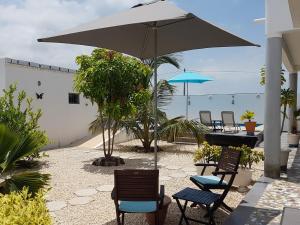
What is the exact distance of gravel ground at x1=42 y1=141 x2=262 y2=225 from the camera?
506cm

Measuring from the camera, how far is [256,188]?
5.86 metres

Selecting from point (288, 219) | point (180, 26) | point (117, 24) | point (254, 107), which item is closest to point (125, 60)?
point (180, 26)

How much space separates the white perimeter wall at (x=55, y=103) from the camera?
1152 cm

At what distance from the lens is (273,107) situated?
6754 millimetres

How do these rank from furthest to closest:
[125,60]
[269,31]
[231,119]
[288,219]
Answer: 1. [231,119]
2. [125,60]
3. [269,31]
4. [288,219]

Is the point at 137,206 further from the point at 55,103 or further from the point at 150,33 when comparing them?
the point at 55,103

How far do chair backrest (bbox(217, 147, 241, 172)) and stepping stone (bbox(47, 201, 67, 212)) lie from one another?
281cm

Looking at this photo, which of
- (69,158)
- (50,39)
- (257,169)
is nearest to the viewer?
(50,39)

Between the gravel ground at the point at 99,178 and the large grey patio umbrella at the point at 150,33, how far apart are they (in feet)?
4.78

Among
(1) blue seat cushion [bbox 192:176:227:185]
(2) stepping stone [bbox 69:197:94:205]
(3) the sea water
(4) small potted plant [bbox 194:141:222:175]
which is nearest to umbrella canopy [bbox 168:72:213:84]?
(3) the sea water

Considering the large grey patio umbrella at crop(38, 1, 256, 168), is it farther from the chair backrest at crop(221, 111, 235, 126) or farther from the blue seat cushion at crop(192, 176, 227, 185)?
the chair backrest at crop(221, 111, 235, 126)

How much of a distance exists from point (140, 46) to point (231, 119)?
10.8m

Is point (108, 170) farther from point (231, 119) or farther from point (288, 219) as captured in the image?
point (231, 119)

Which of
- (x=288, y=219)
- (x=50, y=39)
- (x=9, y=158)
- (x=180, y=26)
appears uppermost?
(x=180, y=26)
